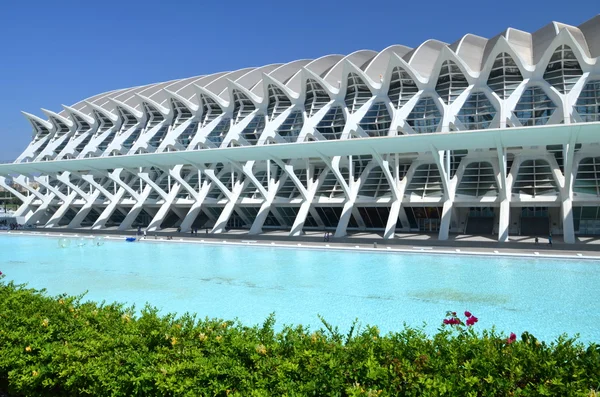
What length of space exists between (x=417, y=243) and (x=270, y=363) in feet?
64.3

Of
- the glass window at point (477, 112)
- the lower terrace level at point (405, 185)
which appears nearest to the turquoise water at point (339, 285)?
the lower terrace level at point (405, 185)

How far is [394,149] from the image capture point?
22984 mm

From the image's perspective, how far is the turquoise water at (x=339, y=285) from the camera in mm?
10383

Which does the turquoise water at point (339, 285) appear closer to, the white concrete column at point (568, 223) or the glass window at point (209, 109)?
the white concrete column at point (568, 223)

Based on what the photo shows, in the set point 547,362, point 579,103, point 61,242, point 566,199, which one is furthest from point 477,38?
point 547,362

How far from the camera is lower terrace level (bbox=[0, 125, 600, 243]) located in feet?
72.7

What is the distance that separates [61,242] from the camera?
28.5 metres

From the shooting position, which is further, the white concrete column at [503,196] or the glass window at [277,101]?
the glass window at [277,101]

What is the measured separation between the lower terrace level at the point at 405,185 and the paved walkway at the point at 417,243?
2.36ft

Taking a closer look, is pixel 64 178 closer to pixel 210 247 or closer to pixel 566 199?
pixel 210 247

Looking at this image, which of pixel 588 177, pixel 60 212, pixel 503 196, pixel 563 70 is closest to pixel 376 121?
pixel 503 196

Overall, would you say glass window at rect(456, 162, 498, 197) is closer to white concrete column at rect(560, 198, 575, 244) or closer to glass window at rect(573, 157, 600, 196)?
white concrete column at rect(560, 198, 575, 244)

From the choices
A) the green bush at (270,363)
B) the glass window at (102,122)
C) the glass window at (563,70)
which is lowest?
the green bush at (270,363)

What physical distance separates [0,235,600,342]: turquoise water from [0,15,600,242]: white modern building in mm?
6025
